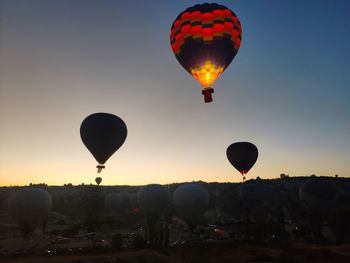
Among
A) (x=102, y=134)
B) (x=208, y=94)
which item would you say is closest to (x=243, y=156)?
(x=102, y=134)

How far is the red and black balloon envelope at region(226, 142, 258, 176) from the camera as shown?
57.7 m

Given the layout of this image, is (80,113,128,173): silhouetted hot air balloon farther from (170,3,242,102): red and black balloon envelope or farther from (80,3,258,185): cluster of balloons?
(170,3,242,102): red and black balloon envelope

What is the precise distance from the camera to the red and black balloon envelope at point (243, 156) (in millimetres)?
Answer: 57656

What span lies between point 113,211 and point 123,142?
5644 cm

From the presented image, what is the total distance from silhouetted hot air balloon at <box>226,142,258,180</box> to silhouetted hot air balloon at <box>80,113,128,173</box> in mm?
25022

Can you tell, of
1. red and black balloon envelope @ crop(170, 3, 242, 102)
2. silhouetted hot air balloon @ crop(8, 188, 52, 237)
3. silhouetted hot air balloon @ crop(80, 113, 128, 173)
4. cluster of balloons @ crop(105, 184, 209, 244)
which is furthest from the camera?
cluster of balloons @ crop(105, 184, 209, 244)

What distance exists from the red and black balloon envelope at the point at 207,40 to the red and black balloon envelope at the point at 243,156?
1145 inches

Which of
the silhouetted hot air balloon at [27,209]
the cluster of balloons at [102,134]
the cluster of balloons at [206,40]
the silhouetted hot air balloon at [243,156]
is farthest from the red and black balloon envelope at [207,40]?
the silhouetted hot air balloon at [243,156]

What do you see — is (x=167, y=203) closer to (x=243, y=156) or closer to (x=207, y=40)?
(x=243, y=156)

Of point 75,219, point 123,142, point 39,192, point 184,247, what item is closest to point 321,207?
point 184,247

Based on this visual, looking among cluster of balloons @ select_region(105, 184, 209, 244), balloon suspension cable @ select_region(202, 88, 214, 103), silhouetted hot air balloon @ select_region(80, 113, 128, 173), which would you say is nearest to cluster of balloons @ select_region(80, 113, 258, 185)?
silhouetted hot air balloon @ select_region(80, 113, 128, 173)

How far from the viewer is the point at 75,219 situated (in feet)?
270

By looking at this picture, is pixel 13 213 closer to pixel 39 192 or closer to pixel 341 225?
pixel 39 192

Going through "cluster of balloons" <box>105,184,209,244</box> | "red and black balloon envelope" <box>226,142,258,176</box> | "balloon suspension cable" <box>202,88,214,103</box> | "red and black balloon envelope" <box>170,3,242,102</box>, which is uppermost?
"red and black balloon envelope" <box>170,3,242,102</box>
